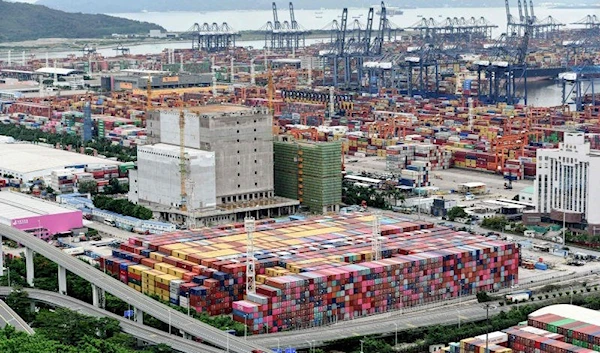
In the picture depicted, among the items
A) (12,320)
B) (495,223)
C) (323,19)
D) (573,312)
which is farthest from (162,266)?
(323,19)

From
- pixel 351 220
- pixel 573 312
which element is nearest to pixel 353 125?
pixel 351 220

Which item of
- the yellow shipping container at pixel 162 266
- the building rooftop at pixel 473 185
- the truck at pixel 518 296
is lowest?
the truck at pixel 518 296

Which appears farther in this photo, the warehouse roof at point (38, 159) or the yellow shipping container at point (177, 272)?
the warehouse roof at point (38, 159)

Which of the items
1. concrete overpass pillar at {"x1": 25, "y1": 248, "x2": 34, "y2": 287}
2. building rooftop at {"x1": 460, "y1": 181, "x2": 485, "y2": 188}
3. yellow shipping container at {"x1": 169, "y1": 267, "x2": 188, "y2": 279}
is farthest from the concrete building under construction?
yellow shipping container at {"x1": 169, "y1": 267, "x2": 188, "y2": 279}

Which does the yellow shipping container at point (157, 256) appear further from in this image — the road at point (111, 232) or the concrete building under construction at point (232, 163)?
the concrete building under construction at point (232, 163)

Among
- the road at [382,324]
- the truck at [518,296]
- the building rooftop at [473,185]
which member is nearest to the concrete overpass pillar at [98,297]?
the road at [382,324]

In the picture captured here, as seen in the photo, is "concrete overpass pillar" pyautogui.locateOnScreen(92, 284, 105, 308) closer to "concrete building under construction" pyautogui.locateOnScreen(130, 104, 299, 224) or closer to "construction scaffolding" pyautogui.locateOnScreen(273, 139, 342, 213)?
"concrete building under construction" pyautogui.locateOnScreen(130, 104, 299, 224)

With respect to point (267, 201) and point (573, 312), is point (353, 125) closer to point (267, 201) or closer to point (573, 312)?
point (267, 201)
